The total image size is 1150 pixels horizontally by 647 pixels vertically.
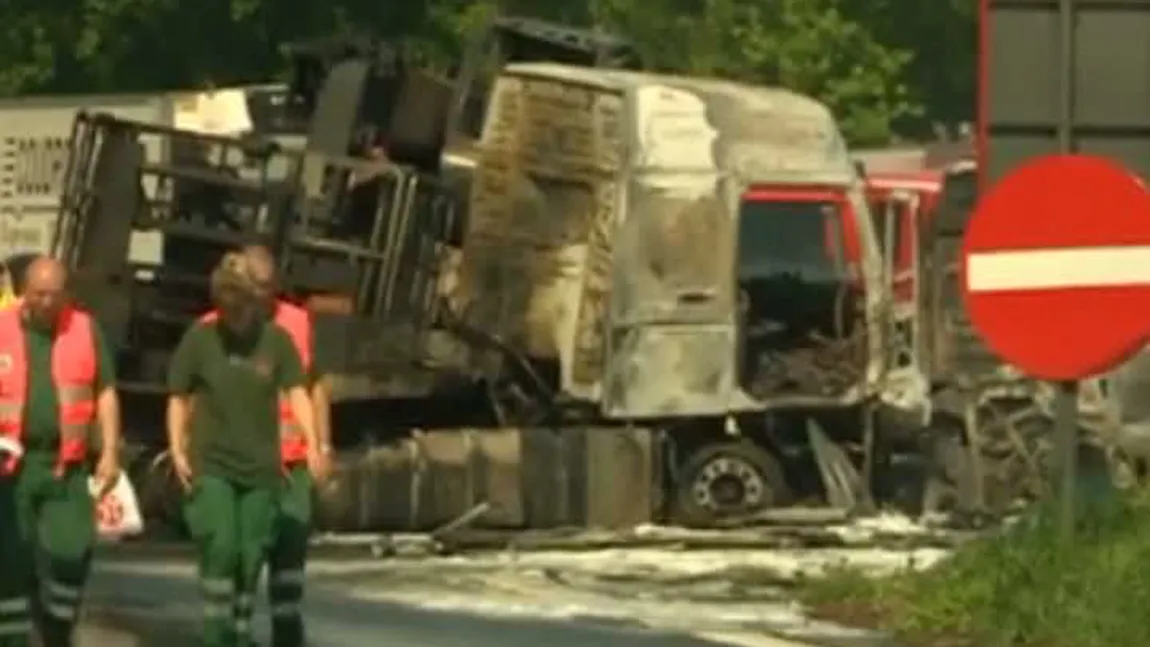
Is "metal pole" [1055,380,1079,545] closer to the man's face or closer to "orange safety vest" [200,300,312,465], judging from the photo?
"orange safety vest" [200,300,312,465]

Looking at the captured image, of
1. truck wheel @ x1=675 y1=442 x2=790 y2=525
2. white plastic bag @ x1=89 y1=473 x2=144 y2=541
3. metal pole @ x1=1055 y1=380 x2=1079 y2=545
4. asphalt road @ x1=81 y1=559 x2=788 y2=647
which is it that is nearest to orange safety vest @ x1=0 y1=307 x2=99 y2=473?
white plastic bag @ x1=89 y1=473 x2=144 y2=541

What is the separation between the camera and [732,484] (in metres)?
23.9

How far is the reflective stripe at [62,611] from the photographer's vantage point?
13.7m

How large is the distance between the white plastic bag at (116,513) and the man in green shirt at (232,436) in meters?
0.41

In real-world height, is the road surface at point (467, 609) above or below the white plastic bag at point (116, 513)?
below

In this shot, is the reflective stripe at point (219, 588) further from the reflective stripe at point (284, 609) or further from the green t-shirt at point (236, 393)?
the reflective stripe at point (284, 609)

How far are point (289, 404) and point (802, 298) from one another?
1058 centimetres

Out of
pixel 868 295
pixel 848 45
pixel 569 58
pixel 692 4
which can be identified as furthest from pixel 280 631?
pixel 692 4

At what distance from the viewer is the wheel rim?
23812 millimetres

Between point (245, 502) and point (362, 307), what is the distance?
9.52 m

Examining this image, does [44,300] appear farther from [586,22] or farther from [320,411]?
[586,22]

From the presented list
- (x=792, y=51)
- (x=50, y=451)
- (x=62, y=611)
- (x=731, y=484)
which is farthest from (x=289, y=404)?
(x=792, y=51)

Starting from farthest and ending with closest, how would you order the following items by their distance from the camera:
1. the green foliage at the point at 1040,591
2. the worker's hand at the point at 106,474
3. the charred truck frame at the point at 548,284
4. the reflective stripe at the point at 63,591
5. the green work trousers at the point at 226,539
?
Answer: 1. the charred truck frame at the point at 548,284
2. the green foliage at the point at 1040,591
3. the reflective stripe at the point at 63,591
4. the green work trousers at the point at 226,539
5. the worker's hand at the point at 106,474

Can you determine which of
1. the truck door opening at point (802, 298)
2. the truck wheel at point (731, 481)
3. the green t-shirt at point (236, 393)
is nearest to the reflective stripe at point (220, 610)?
the green t-shirt at point (236, 393)
